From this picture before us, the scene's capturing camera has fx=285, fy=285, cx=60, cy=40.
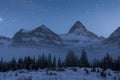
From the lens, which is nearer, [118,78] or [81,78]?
[81,78]

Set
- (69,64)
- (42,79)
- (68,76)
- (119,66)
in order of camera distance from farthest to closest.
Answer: (69,64)
(119,66)
(68,76)
(42,79)

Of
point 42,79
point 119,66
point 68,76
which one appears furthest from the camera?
point 119,66

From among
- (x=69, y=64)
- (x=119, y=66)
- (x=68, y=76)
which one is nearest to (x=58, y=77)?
(x=68, y=76)

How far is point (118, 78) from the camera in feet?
194

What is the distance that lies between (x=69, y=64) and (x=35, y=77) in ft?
250

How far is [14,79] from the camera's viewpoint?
53750mm

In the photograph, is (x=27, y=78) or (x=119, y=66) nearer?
(x=27, y=78)

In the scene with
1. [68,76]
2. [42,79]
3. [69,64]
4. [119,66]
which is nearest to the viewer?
[42,79]

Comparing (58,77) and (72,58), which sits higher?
(72,58)

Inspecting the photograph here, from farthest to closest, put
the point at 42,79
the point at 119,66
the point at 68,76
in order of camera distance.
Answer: the point at 119,66
the point at 68,76
the point at 42,79

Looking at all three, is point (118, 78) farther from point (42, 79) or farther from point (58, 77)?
point (42, 79)

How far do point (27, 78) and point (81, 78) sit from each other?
1016cm

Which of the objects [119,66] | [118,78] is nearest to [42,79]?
[118,78]

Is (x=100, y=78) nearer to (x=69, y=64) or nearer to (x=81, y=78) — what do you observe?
(x=81, y=78)
